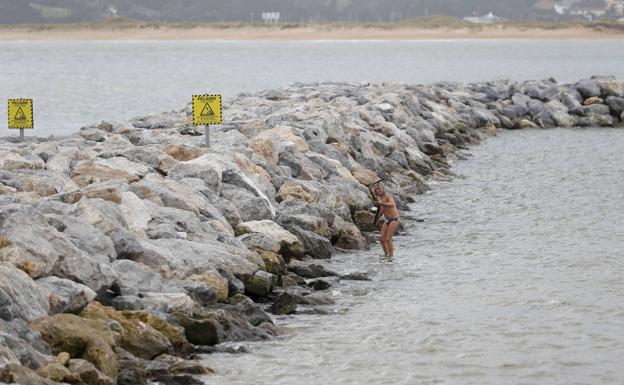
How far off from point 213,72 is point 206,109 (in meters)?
70.5

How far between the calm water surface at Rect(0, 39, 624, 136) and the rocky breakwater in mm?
15884

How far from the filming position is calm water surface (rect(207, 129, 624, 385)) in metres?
11.5

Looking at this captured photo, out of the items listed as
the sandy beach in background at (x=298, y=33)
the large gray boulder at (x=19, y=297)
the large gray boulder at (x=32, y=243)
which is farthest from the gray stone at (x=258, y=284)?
the sandy beach in background at (x=298, y=33)

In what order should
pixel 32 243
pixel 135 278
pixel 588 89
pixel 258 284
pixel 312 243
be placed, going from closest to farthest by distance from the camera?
pixel 32 243, pixel 135 278, pixel 258 284, pixel 312 243, pixel 588 89

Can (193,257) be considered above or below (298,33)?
above

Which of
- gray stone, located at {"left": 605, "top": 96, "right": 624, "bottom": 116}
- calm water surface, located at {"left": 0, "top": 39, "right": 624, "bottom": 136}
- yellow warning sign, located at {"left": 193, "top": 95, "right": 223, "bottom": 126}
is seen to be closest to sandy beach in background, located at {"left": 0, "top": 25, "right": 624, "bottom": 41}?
calm water surface, located at {"left": 0, "top": 39, "right": 624, "bottom": 136}

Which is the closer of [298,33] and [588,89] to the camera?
[588,89]

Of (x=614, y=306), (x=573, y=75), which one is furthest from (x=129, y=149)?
(x=573, y=75)

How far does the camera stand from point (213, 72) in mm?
88562

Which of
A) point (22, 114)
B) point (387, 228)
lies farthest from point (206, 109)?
point (387, 228)

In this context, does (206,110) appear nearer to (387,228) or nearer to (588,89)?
(387,228)

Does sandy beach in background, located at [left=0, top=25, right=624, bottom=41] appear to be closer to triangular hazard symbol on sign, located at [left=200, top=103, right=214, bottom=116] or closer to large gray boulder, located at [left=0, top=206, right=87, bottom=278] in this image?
triangular hazard symbol on sign, located at [left=200, top=103, right=214, bottom=116]

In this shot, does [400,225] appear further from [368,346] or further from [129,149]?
[368,346]

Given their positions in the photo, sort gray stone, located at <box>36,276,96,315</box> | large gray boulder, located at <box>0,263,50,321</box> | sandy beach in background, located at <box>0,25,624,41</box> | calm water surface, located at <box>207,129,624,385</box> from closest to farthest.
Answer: large gray boulder, located at <box>0,263,50,321</box> → gray stone, located at <box>36,276,96,315</box> → calm water surface, located at <box>207,129,624,385</box> → sandy beach in background, located at <box>0,25,624,41</box>
